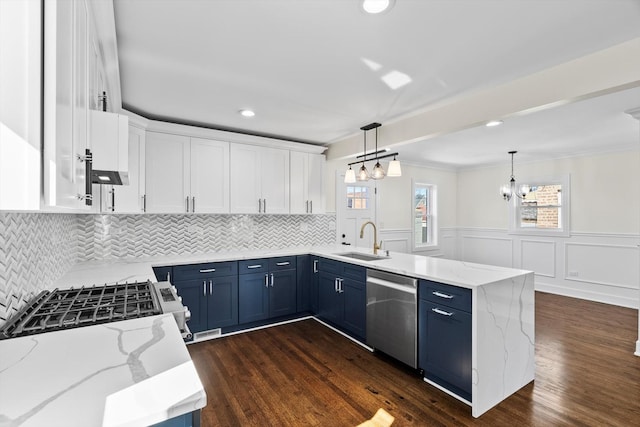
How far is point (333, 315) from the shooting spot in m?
3.73

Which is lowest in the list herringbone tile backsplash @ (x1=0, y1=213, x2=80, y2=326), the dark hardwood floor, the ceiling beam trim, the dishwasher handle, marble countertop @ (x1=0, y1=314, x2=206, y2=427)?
the dark hardwood floor

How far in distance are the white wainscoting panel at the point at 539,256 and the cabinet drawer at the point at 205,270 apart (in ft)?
17.6

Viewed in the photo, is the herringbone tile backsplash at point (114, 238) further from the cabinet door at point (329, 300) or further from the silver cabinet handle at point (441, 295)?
the silver cabinet handle at point (441, 295)

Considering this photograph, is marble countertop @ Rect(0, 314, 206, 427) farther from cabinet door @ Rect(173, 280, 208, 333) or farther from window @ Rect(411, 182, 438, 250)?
window @ Rect(411, 182, 438, 250)

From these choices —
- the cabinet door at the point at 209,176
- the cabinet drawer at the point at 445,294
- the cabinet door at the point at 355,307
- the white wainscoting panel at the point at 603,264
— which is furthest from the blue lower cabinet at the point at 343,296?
the white wainscoting panel at the point at 603,264

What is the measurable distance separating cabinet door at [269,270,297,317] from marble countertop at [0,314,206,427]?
8.42 feet

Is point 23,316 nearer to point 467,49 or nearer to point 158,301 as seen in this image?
point 158,301

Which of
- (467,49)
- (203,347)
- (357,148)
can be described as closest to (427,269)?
(467,49)

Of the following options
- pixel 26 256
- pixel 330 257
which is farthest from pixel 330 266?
pixel 26 256

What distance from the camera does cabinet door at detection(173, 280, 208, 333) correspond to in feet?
11.1

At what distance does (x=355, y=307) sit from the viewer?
340 centimetres

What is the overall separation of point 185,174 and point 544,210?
20.0 ft

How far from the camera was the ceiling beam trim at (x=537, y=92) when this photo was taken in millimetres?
2014

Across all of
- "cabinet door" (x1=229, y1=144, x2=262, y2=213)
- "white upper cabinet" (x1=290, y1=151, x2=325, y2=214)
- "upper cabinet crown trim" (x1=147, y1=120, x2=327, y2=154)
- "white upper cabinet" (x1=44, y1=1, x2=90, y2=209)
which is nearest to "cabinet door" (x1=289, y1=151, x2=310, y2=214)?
"white upper cabinet" (x1=290, y1=151, x2=325, y2=214)
